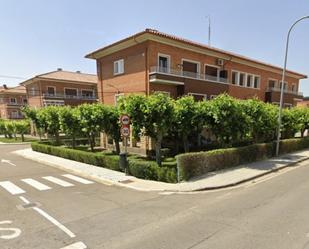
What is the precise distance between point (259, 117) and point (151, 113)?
814 centimetres

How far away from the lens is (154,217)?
6.41 meters

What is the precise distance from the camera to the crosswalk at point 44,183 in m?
9.66

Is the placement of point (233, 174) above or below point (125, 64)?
below

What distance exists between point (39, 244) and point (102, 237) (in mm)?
1338

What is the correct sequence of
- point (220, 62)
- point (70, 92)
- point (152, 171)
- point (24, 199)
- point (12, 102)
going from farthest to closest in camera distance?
point (12, 102), point (70, 92), point (220, 62), point (152, 171), point (24, 199)

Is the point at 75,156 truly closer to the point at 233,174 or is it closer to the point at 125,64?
the point at 125,64

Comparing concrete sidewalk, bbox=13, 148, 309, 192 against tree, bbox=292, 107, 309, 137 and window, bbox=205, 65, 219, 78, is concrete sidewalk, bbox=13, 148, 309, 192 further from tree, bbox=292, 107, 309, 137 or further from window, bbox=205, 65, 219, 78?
window, bbox=205, 65, 219, 78

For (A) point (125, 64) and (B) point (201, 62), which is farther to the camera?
(B) point (201, 62)

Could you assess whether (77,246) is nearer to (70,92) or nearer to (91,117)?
(91,117)

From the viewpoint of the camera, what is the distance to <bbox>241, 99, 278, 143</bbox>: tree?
49.2 ft

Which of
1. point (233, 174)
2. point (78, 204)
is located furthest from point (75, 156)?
point (233, 174)

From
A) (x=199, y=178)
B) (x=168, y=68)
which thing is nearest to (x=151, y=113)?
(x=199, y=178)

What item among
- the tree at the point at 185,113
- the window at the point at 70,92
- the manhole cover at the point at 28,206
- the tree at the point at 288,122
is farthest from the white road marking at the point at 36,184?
the window at the point at 70,92

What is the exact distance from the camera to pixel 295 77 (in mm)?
35938
